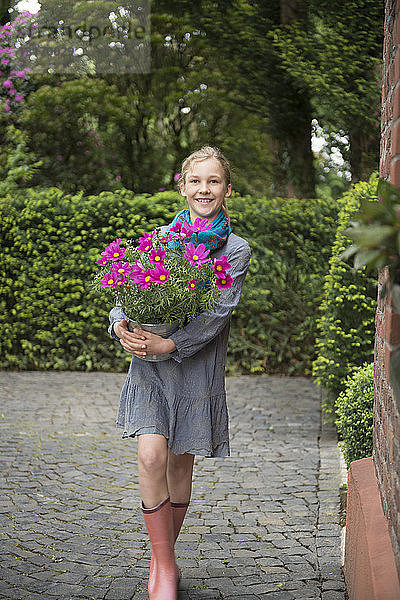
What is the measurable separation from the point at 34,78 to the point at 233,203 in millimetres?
5104

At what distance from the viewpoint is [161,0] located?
11.9 meters

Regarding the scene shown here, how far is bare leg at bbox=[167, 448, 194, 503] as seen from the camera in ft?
10.1

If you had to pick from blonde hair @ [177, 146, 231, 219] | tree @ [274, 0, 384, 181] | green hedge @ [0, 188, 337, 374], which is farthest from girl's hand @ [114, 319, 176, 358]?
tree @ [274, 0, 384, 181]

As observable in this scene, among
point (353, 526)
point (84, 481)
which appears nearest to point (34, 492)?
point (84, 481)

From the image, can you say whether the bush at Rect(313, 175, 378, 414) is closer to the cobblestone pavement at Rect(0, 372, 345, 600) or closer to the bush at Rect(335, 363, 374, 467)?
the cobblestone pavement at Rect(0, 372, 345, 600)

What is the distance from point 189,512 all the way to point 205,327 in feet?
5.58

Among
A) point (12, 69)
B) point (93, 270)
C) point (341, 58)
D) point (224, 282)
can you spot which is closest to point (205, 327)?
point (224, 282)

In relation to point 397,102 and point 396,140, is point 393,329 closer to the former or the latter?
point 396,140

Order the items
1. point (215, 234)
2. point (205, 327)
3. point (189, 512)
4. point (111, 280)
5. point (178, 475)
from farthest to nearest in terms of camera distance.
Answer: point (189, 512), point (178, 475), point (215, 234), point (205, 327), point (111, 280)

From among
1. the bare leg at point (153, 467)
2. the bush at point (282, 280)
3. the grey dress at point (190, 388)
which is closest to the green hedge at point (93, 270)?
the bush at point (282, 280)

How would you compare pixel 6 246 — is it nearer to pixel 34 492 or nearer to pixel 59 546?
pixel 34 492

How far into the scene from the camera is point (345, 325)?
19.3 feet

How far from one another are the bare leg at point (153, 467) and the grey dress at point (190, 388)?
39mm

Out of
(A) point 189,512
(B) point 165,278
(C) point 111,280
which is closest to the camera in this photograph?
(B) point 165,278
